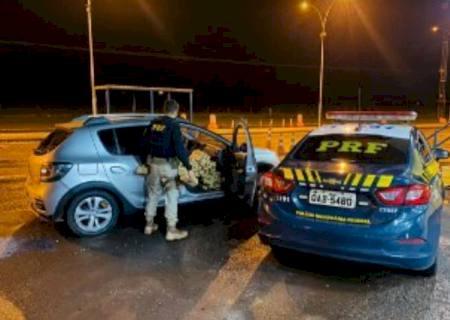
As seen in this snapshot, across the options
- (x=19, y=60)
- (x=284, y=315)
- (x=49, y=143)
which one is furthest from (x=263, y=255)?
(x=19, y=60)

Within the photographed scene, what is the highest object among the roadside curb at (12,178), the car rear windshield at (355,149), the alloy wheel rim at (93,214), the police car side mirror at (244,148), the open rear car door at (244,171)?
the car rear windshield at (355,149)

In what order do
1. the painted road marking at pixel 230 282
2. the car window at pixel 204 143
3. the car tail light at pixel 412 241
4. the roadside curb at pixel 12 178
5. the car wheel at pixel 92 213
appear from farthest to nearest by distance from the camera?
the roadside curb at pixel 12 178
the car window at pixel 204 143
the car wheel at pixel 92 213
the car tail light at pixel 412 241
the painted road marking at pixel 230 282

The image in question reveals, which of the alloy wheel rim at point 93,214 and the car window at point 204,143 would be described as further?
the car window at point 204,143

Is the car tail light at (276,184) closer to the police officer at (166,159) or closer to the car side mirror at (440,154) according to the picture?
the police officer at (166,159)

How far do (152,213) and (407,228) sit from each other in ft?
9.77

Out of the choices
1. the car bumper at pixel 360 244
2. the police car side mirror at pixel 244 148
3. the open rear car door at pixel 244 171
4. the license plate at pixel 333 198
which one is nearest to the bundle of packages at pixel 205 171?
the open rear car door at pixel 244 171

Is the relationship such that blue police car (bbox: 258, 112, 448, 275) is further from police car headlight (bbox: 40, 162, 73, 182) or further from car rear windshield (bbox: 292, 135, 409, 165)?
police car headlight (bbox: 40, 162, 73, 182)

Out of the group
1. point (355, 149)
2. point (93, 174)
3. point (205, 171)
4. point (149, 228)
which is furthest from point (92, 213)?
point (355, 149)

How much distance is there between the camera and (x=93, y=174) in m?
5.63

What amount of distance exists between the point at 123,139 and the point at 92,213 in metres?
1.01

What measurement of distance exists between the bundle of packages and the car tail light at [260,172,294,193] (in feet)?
5.63

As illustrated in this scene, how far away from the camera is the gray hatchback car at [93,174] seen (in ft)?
18.1

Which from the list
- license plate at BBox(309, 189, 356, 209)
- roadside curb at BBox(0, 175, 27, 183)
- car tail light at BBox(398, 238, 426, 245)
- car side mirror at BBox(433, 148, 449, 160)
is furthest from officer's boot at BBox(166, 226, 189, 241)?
roadside curb at BBox(0, 175, 27, 183)

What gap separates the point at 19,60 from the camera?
233ft
